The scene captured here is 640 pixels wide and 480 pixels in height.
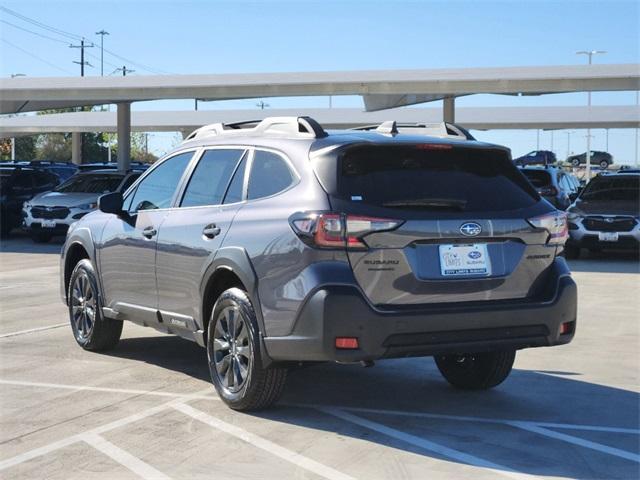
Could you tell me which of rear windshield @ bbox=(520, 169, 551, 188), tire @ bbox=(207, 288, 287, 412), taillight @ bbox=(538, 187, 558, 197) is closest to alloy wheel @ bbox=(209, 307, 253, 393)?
tire @ bbox=(207, 288, 287, 412)

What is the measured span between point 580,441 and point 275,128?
9.52 ft

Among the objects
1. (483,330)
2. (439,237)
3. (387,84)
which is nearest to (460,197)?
(439,237)

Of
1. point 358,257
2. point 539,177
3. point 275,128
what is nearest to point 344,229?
point 358,257

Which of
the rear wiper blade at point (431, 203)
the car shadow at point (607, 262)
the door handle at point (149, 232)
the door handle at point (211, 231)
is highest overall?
the rear wiper blade at point (431, 203)

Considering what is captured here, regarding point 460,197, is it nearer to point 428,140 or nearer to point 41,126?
point 428,140

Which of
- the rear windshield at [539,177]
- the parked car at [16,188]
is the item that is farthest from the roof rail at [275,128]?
the parked car at [16,188]

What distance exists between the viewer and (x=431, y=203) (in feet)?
19.4

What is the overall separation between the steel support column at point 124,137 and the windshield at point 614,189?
14.8 meters

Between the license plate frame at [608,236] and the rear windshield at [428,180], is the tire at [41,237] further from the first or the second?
the rear windshield at [428,180]

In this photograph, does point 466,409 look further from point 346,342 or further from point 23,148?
point 23,148

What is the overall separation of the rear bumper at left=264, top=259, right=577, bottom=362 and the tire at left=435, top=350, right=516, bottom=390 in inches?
33.0

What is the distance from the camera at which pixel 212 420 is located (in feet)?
20.3

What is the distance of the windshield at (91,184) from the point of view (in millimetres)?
22125

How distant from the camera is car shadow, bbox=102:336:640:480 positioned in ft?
17.9
